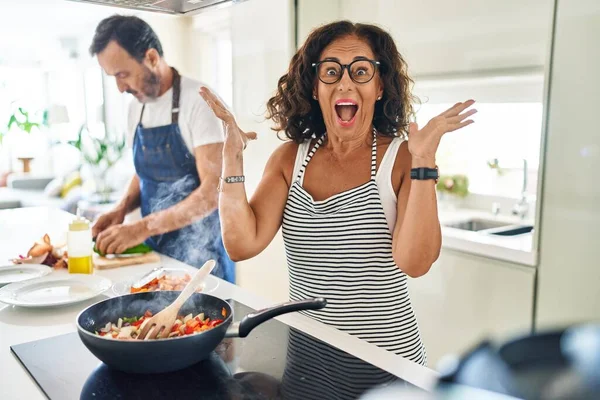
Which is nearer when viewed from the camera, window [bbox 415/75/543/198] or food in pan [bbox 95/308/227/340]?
food in pan [bbox 95/308/227/340]

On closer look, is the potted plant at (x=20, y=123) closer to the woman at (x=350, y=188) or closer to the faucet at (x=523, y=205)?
the woman at (x=350, y=188)

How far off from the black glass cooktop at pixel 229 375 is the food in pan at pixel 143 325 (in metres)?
0.05

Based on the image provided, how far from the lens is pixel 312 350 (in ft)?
3.35

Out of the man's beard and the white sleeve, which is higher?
the man's beard

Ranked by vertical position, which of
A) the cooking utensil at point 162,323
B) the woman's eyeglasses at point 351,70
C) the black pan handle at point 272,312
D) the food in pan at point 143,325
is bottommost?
the food in pan at point 143,325

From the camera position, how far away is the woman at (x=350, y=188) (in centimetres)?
122

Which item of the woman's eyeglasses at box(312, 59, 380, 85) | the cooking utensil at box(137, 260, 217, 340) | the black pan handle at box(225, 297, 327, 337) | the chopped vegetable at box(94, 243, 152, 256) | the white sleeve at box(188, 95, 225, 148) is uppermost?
the woman's eyeglasses at box(312, 59, 380, 85)

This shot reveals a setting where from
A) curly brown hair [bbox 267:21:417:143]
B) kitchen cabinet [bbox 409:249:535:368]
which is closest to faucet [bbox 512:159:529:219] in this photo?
kitchen cabinet [bbox 409:249:535:368]

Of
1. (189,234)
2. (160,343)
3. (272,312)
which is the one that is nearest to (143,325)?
(160,343)

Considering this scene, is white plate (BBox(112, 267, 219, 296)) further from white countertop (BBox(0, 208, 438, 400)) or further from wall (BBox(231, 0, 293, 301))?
wall (BBox(231, 0, 293, 301))

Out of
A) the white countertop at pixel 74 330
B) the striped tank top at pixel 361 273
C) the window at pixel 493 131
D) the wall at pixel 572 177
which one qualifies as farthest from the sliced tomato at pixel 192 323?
the window at pixel 493 131

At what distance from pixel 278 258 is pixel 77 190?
3.42 meters

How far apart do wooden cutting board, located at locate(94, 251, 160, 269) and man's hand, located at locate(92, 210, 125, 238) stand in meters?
0.29

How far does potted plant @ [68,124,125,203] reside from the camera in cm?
318
